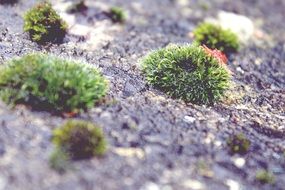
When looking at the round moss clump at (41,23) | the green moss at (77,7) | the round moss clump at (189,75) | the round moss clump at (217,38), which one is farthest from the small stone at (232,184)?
the green moss at (77,7)

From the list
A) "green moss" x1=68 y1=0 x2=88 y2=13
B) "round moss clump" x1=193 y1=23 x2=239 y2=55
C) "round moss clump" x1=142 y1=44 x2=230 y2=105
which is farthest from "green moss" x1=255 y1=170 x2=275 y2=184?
"green moss" x1=68 y1=0 x2=88 y2=13

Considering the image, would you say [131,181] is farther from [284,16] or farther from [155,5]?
[284,16]

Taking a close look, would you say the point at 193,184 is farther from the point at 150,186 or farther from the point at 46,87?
the point at 46,87

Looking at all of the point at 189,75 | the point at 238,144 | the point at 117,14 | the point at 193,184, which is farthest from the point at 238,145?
the point at 117,14

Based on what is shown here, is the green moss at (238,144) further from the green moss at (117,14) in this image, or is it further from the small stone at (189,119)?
the green moss at (117,14)

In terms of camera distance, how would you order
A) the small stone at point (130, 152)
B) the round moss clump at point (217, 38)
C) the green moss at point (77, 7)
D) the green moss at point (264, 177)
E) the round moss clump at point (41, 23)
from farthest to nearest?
the green moss at point (77, 7) < the round moss clump at point (217, 38) < the round moss clump at point (41, 23) < the green moss at point (264, 177) < the small stone at point (130, 152)

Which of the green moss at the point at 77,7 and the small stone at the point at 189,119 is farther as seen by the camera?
the green moss at the point at 77,7
